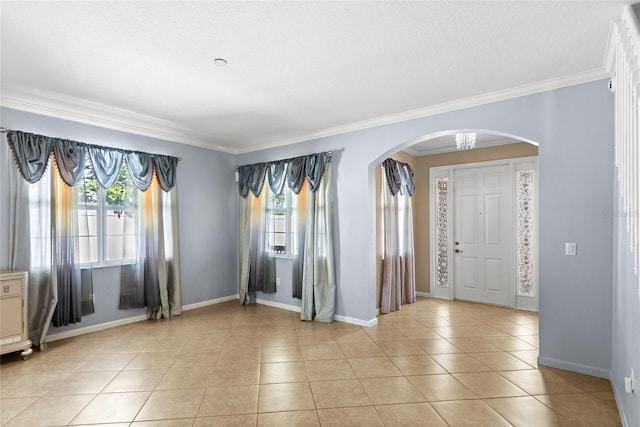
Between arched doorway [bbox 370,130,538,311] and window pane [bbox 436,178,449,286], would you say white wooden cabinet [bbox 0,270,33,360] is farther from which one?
window pane [bbox 436,178,449,286]

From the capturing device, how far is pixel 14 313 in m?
3.18

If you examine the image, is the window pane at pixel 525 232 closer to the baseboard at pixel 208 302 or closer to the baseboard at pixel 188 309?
the baseboard at pixel 188 309

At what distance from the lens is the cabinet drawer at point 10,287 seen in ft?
10.2

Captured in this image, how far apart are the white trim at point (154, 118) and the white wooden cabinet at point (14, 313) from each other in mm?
1797

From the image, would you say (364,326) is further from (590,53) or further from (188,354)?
(590,53)

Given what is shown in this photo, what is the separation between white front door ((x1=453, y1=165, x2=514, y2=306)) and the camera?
5270 millimetres

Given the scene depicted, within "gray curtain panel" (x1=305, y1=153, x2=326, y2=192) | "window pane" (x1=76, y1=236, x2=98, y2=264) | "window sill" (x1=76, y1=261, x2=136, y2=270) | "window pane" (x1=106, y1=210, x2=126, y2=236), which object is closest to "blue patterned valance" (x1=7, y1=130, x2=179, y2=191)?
"window pane" (x1=106, y1=210, x2=126, y2=236)

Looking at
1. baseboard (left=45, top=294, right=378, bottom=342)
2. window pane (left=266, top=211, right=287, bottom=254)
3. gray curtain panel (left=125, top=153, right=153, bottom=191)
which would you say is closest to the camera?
baseboard (left=45, top=294, right=378, bottom=342)

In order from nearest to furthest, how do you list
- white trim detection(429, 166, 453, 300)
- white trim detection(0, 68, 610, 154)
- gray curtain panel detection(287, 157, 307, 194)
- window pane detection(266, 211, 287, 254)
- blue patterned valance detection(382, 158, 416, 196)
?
white trim detection(0, 68, 610, 154)
gray curtain panel detection(287, 157, 307, 194)
blue patterned valance detection(382, 158, 416, 196)
window pane detection(266, 211, 287, 254)
white trim detection(429, 166, 453, 300)

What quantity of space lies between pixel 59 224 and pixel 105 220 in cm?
55

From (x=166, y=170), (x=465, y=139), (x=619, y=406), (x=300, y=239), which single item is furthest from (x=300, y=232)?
(x=619, y=406)

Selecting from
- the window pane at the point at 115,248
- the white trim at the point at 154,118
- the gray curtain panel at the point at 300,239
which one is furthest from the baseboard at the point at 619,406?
the window pane at the point at 115,248

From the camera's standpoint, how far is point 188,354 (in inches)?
133

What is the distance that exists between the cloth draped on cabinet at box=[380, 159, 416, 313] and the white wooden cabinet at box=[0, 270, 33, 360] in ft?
13.9
